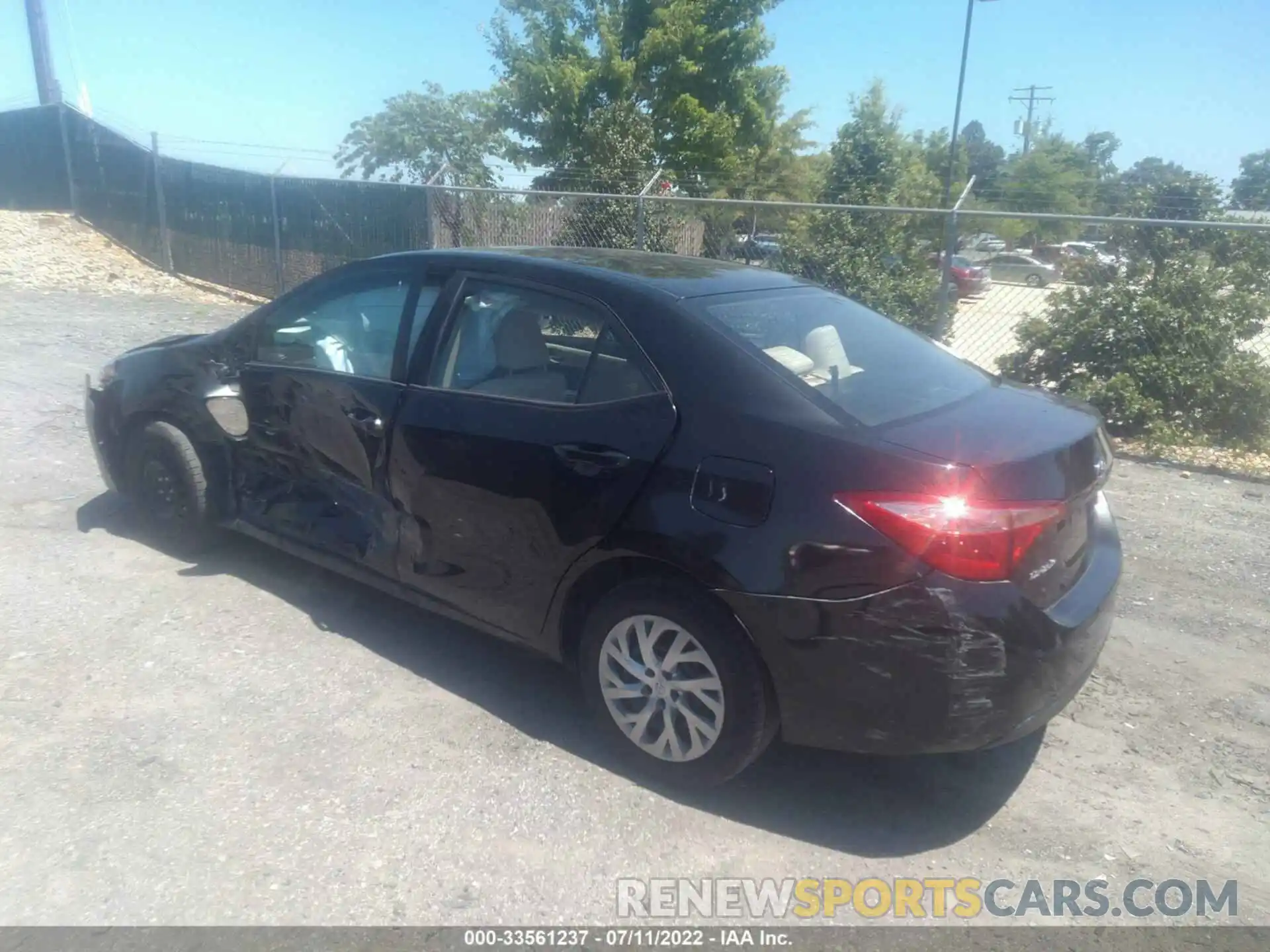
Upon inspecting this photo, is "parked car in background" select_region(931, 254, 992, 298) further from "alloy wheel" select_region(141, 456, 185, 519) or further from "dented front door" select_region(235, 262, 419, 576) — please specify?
"alloy wheel" select_region(141, 456, 185, 519)

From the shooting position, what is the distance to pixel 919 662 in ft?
9.10

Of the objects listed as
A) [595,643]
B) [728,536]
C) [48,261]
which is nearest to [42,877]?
[595,643]

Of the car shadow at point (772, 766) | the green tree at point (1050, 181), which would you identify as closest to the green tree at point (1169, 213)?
the car shadow at point (772, 766)

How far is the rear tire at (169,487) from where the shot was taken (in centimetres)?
478

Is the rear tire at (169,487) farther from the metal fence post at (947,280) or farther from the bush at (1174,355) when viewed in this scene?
the bush at (1174,355)

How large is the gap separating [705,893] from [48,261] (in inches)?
703

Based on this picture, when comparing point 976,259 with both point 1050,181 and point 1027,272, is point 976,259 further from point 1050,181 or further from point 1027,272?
point 1050,181

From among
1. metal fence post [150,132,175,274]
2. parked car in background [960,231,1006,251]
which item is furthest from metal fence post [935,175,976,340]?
metal fence post [150,132,175,274]

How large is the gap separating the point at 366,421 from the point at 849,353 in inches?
75.6

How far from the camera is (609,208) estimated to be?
1195 cm

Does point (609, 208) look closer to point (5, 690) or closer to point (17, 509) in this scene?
point (17, 509)

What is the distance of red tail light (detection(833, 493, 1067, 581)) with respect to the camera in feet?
8.96

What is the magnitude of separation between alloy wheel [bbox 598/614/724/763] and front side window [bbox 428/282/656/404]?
0.80 meters

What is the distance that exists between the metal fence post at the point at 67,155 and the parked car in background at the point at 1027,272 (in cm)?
1756
